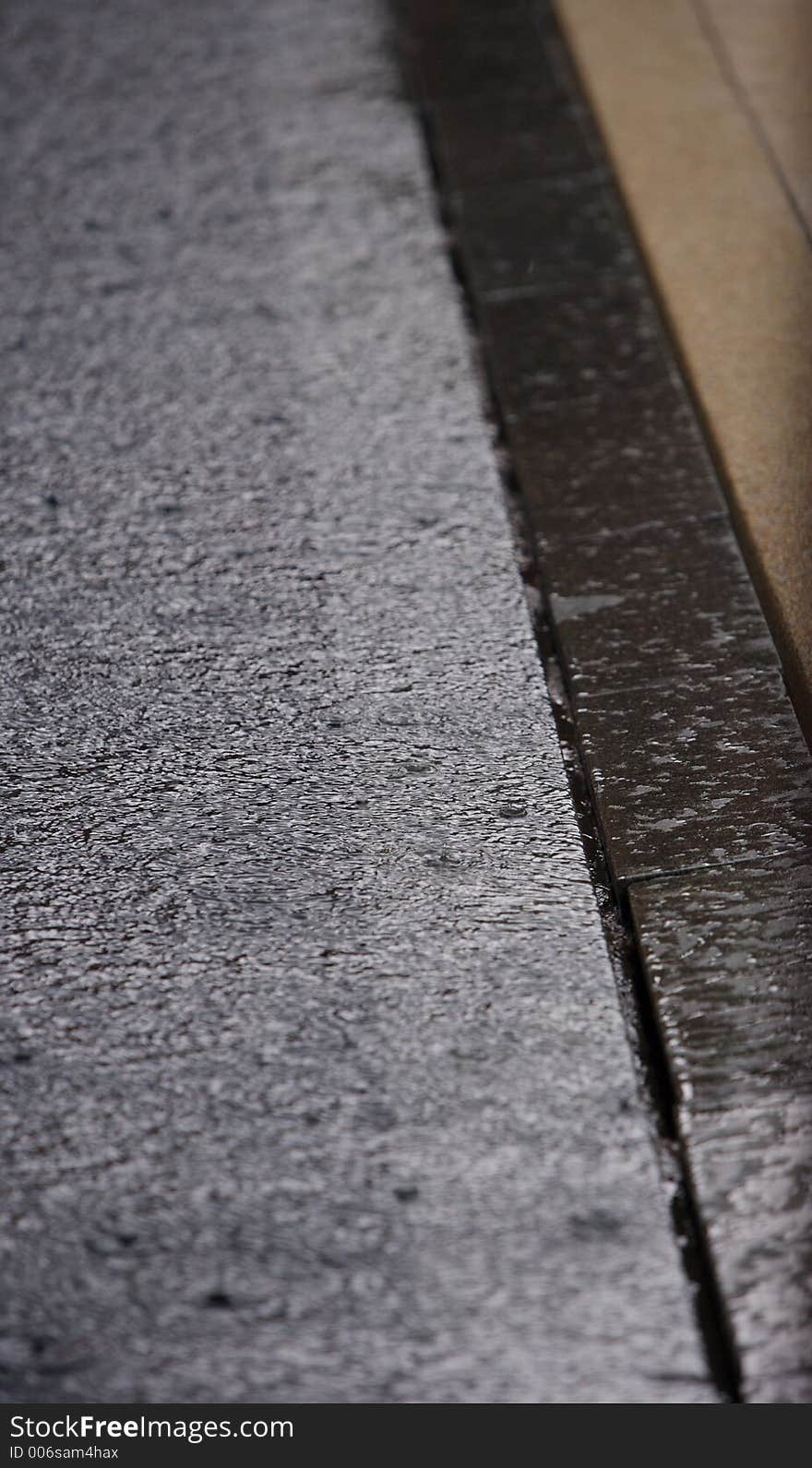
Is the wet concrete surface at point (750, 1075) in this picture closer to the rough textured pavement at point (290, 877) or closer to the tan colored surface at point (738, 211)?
the rough textured pavement at point (290, 877)

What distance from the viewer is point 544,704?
6.77 feet

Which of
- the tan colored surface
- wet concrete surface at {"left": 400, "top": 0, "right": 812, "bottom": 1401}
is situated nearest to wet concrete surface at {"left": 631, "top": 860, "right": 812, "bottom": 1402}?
wet concrete surface at {"left": 400, "top": 0, "right": 812, "bottom": 1401}

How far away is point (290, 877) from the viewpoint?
185cm

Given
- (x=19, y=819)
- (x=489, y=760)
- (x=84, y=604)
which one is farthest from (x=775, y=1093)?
(x=84, y=604)

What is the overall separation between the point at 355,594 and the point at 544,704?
0.39m

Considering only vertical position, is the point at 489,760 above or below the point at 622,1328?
above

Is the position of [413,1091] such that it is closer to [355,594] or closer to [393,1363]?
[393,1363]

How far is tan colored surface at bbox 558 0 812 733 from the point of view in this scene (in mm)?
2289

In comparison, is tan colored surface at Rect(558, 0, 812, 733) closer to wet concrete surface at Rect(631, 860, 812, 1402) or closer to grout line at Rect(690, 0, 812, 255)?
grout line at Rect(690, 0, 812, 255)

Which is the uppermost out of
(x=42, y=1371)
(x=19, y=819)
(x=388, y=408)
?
(x=388, y=408)

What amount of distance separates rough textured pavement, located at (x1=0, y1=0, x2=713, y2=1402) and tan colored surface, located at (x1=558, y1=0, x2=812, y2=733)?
414 mm

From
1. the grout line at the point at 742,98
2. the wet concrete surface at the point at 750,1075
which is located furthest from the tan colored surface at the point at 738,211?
the wet concrete surface at the point at 750,1075

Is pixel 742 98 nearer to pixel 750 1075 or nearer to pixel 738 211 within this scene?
pixel 738 211

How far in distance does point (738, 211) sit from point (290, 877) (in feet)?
6.18
